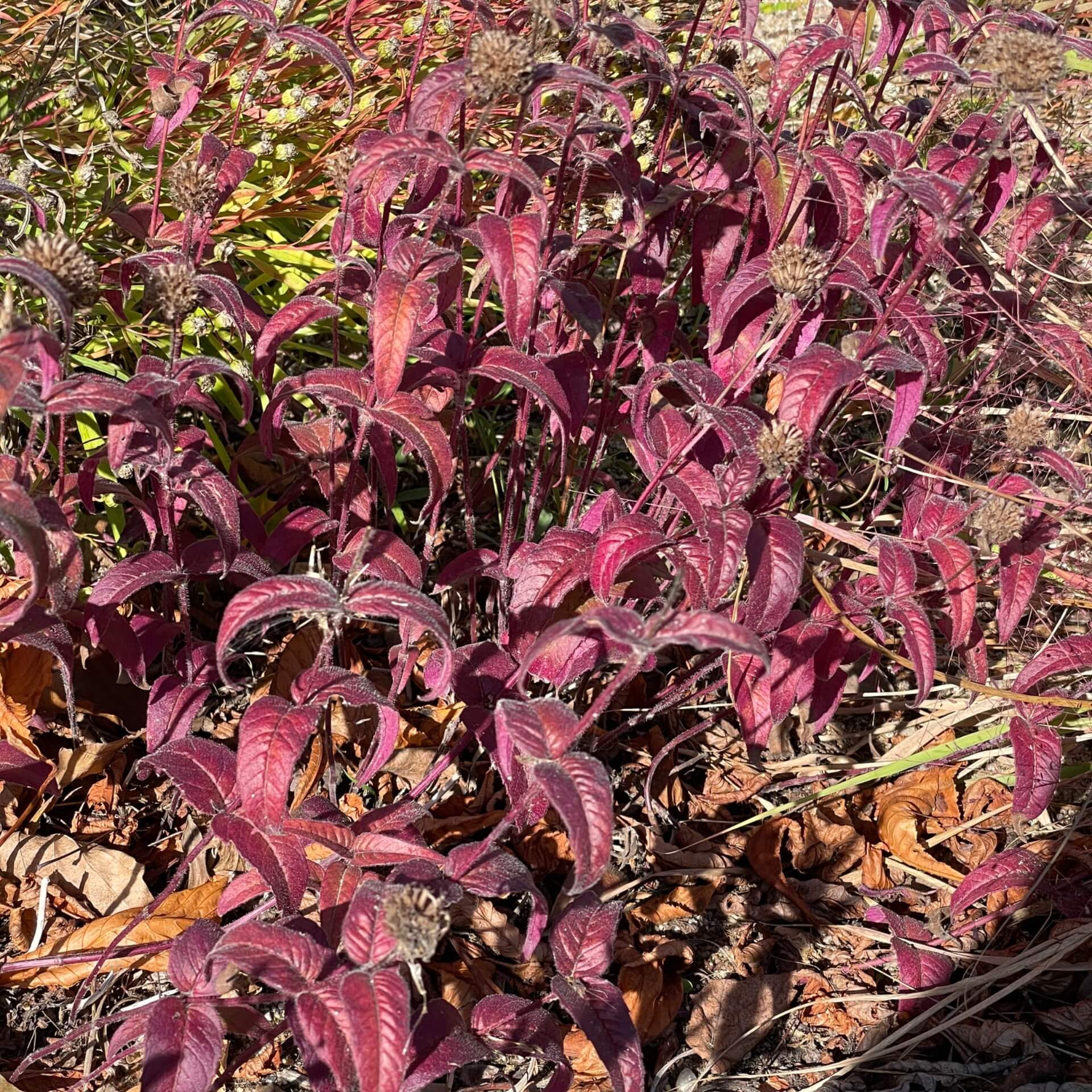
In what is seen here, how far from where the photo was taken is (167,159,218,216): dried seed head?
5.47 ft

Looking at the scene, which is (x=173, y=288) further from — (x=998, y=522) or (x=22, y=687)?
(x=998, y=522)

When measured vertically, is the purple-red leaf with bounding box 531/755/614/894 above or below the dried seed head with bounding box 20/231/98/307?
below

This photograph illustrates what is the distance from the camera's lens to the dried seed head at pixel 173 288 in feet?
5.09

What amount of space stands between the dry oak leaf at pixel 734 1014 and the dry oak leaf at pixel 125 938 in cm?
83

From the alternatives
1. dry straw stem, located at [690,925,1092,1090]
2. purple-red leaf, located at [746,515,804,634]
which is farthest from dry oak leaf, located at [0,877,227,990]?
purple-red leaf, located at [746,515,804,634]

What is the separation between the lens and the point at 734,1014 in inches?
77.0

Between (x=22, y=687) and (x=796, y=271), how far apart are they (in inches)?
58.1

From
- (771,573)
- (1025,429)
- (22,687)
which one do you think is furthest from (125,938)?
(1025,429)

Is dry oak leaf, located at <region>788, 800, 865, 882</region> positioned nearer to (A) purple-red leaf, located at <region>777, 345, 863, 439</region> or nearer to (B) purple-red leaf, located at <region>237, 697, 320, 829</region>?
(A) purple-red leaf, located at <region>777, 345, 863, 439</region>

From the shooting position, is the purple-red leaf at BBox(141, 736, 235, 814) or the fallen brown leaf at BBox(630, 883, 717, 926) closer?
the purple-red leaf at BBox(141, 736, 235, 814)

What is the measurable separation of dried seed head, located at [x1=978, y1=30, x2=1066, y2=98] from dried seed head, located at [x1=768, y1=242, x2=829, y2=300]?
0.34m

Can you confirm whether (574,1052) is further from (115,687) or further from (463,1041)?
(115,687)

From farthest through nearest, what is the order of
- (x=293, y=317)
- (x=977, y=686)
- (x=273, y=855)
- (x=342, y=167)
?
(x=977, y=686), (x=342, y=167), (x=293, y=317), (x=273, y=855)

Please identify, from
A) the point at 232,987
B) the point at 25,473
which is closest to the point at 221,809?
the point at 232,987
